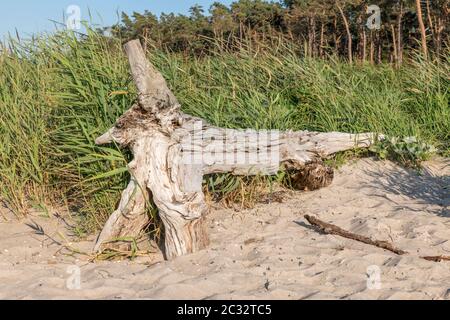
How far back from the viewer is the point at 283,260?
11.4ft

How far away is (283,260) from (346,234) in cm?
56

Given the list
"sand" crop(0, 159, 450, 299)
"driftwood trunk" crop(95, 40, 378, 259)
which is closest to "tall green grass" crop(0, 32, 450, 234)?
"driftwood trunk" crop(95, 40, 378, 259)

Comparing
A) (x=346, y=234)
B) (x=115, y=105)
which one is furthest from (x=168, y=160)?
(x=346, y=234)

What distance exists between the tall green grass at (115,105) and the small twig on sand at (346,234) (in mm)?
720

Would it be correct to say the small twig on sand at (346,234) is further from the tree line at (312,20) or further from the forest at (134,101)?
the tree line at (312,20)

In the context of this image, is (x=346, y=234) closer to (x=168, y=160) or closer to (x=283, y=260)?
(x=283, y=260)

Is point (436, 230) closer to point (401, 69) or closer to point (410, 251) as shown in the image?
point (410, 251)

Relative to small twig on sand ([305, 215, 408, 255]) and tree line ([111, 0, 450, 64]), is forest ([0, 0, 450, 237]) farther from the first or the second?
tree line ([111, 0, 450, 64])

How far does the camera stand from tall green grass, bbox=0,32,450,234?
14.1 feet

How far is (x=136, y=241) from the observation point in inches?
153

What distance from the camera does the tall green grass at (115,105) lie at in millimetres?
4289

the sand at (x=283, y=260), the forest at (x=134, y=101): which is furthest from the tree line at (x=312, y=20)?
the sand at (x=283, y=260)
